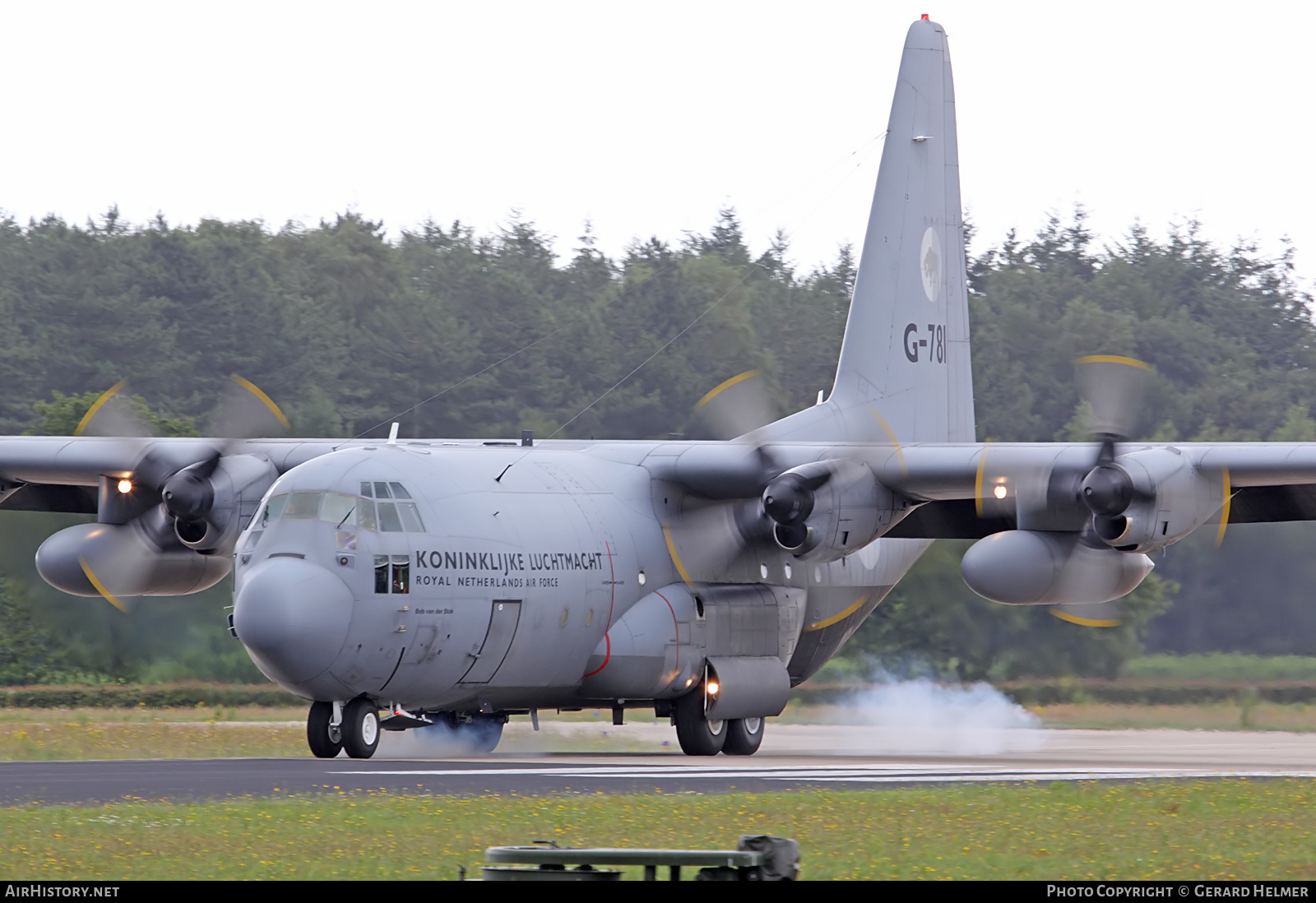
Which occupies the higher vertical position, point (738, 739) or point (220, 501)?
point (220, 501)

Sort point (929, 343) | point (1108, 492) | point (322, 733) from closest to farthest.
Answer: point (322, 733), point (1108, 492), point (929, 343)

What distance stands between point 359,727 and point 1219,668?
15294mm

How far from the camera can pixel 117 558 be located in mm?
21828

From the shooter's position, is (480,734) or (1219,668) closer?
(480,734)

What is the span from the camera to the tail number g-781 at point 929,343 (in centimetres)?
2584

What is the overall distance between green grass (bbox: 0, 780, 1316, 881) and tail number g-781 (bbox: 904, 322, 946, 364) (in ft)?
35.9

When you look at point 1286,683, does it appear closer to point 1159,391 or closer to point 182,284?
point 1159,391

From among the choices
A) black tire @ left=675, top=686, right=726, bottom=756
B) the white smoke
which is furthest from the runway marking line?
the white smoke

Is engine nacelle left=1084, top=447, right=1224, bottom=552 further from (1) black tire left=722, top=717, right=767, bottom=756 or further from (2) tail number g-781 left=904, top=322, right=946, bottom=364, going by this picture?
(2) tail number g-781 left=904, top=322, right=946, bottom=364

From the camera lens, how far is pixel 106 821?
12.7 meters

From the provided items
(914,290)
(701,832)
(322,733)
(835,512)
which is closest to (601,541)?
(835,512)

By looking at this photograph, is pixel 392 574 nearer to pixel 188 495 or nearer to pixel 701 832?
pixel 188 495

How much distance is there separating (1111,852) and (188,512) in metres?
12.2
